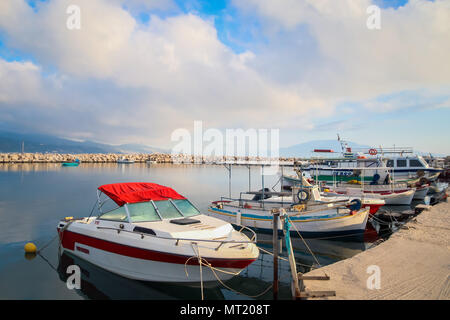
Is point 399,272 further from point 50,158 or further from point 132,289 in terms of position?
point 50,158

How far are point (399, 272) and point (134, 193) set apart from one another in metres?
9.65

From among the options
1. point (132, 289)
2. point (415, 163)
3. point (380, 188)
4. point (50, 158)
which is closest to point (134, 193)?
point (132, 289)

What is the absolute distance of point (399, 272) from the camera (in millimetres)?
8258

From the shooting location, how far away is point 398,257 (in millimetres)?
9656

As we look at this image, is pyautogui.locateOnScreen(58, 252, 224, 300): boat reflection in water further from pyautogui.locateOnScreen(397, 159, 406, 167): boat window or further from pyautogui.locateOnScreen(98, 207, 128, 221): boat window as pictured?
pyautogui.locateOnScreen(397, 159, 406, 167): boat window

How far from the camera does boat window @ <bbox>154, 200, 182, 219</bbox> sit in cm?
1045

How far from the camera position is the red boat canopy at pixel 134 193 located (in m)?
10.3

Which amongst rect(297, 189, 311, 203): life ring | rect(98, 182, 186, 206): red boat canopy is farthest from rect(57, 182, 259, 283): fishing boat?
rect(297, 189, 311, 203): life ring

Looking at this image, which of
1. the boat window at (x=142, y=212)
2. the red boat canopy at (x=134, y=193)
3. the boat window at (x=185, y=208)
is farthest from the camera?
the boat window at (x=185, y=208)

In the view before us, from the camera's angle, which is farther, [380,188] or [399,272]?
[380,188]

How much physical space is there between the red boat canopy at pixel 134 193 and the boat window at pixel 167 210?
24cm

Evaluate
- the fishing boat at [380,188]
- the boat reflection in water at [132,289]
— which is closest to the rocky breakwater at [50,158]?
the fishing boat at [380,188]

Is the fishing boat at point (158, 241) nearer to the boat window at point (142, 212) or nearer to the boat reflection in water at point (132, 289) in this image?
the boat window at point (142, 212)
